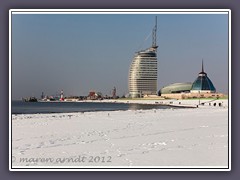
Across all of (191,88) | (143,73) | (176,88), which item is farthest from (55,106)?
(191,88)

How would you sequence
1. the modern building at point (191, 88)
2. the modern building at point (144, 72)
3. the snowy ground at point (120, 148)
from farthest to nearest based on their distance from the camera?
the modern building at point (144, 72), the modern building at point (191, 88), the snowy ground at point (120, 148)

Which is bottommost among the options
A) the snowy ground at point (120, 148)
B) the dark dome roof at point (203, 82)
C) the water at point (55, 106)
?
the snowy ground at point (120, 148)

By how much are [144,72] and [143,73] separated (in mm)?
31

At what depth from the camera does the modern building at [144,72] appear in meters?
6.32

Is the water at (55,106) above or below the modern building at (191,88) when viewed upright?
below

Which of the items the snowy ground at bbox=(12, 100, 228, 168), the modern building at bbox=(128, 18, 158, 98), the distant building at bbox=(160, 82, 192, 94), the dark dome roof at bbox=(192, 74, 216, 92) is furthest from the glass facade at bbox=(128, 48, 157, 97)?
the snowy ground at bbox=(12, 100, 228, 168)

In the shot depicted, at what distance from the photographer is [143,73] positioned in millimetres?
6551

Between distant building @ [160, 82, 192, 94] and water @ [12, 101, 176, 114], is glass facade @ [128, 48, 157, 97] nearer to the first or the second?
distant building @ [160, 82, 192, 94]

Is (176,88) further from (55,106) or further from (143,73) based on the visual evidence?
(55,106)

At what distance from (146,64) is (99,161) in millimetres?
2393

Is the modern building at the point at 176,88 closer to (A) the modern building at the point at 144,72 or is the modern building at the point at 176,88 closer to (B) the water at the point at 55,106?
(A) the modern building at the point at 144,72

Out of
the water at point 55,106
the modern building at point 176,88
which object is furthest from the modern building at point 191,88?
the water at point 55,106
